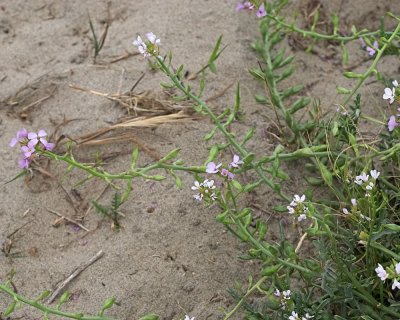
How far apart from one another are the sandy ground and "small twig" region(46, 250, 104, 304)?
2cm

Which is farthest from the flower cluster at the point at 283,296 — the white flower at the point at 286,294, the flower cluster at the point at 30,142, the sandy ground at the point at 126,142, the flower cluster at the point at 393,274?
the flower cluster at the point at 30,142

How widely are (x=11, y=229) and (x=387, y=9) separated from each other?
169 centimetres

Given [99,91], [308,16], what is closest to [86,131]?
[99,91]

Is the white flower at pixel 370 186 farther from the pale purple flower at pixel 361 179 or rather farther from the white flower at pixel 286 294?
the white flower at pixel 286 294

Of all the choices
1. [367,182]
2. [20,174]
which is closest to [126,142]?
[20,174]

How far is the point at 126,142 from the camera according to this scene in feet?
7.96

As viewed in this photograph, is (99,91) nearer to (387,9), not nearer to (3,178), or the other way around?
(3,178)

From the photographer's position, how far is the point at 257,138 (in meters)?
2.41

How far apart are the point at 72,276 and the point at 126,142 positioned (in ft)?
1.73

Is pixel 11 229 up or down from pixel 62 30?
down

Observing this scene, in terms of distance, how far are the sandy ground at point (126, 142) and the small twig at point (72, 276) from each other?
2 centimetres

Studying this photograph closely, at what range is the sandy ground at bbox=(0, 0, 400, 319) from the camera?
2.10 meters

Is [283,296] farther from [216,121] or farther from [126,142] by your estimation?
[126,142]

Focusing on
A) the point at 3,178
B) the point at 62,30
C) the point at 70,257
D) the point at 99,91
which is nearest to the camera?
the point at 70,257
